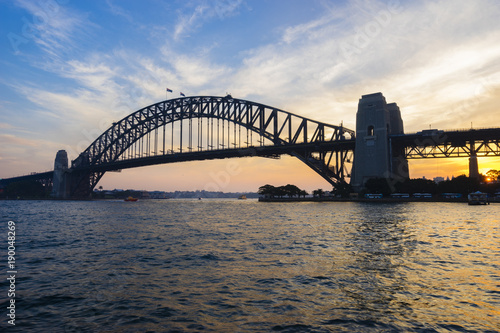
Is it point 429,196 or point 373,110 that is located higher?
point 373,110

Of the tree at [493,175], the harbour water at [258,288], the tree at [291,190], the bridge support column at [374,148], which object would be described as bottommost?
the harbour water at [258,288]

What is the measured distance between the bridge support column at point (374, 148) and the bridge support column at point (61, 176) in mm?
117356

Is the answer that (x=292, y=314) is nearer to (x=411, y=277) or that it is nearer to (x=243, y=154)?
(x=411, y=277)

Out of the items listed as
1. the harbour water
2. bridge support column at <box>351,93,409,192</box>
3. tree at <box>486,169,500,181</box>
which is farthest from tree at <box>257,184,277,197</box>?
the harbour water

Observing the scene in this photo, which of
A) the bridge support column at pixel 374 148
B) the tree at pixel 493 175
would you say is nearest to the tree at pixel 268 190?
the bridge support column at pixel 374 148

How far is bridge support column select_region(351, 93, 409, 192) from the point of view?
84250 millimetres

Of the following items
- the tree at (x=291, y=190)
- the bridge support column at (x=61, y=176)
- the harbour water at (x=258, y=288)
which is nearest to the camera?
the harbour water at (x=258, y=288)

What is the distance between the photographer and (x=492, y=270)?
1257cm

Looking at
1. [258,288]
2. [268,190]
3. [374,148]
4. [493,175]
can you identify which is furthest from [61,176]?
[493,175]

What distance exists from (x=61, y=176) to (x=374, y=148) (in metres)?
125

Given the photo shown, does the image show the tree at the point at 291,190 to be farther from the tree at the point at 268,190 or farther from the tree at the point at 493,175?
the tree at the point at 493,175

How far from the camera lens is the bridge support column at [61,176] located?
141 meters

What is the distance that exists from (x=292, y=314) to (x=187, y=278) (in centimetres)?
478

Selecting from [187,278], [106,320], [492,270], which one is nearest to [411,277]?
[492,270]
